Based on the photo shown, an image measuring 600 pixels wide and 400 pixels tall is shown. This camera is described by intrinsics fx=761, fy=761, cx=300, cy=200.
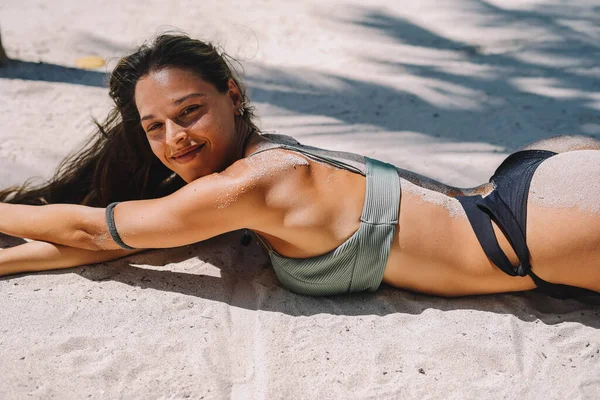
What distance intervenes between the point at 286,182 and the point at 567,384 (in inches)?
45.1

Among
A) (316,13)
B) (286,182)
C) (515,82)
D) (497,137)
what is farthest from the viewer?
(316,13)

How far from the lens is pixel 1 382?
95.4 inches

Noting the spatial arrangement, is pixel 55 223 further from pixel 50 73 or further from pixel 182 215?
pixel 50 73

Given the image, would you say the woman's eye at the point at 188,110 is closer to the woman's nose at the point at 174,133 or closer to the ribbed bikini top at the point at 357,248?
the woman's nose at the point at 174,133

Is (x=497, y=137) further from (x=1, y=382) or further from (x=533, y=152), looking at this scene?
(x=1, y=382)

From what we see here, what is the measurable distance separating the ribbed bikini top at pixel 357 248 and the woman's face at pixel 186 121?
18cm

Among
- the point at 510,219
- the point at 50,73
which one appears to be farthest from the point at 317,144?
the point at 50,73

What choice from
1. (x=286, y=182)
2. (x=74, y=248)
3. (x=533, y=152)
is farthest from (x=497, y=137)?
(x=74, y=248)

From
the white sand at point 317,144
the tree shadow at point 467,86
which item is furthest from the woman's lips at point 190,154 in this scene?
the tree shadow at point 467,86

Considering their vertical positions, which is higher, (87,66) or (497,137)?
(497,137)

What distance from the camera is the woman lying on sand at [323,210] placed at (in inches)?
103

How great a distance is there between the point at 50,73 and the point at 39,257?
2.28m

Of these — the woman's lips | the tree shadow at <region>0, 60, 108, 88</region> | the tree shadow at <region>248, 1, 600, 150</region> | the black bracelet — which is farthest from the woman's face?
the tree shadow at <region>0, 60, 108, 88</region>

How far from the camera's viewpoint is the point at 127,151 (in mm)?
3205
